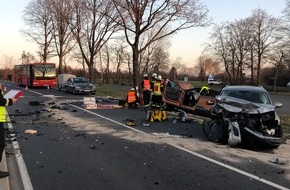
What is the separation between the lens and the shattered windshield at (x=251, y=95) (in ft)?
37.5

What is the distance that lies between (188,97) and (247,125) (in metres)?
6.65

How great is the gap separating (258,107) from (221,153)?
1.90m

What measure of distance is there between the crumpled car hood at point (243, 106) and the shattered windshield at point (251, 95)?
640 millimetres

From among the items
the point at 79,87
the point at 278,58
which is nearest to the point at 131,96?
the point at 79,87

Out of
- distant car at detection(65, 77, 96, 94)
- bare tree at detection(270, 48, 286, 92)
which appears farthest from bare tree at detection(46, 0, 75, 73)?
bare tree at detection(270, 48, 286, 92)

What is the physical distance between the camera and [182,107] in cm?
1683

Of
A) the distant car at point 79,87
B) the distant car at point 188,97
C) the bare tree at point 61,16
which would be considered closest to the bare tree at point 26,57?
the bare tree at point 61,16

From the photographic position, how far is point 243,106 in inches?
406

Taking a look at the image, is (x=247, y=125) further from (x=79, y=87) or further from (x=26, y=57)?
(x=26, y=57)

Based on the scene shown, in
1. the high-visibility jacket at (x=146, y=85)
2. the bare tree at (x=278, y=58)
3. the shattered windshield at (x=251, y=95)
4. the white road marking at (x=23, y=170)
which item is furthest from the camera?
the bare tree at (x=278, y=58)

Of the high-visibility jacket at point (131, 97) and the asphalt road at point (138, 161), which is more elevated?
the high-visibility jacket at point (131, 97)

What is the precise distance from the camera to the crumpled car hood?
1024 centimetres

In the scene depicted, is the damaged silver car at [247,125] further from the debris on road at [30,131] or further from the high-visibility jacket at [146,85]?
the high-visibility jacket at [146,85]

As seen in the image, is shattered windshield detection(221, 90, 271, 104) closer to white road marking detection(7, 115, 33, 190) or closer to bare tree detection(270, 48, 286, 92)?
white road marking detection(7, 115, 33, 190)
